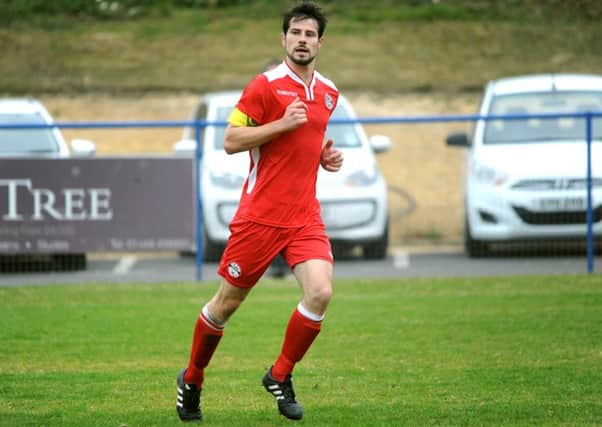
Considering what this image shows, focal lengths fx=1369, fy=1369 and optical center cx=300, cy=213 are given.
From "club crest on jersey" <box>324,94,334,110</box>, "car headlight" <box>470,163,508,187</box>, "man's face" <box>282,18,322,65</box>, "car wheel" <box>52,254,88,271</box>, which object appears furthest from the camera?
"car headlight" <box>470,163,508,187</box>

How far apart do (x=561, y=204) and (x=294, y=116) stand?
8.25 metres

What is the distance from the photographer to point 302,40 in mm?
7281

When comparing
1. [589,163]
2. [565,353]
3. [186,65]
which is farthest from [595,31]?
[565,353]

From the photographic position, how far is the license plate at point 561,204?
14.8 m

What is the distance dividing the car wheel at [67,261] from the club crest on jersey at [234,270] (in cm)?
806

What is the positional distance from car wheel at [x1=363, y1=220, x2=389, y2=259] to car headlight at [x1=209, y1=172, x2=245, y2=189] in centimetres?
169

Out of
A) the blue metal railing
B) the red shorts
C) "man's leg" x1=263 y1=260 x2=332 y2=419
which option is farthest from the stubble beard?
the blue metal railing

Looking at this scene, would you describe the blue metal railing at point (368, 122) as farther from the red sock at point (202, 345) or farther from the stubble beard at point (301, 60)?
the stubble beard at point (301, 60)

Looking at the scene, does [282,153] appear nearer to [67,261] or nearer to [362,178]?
[67,261]

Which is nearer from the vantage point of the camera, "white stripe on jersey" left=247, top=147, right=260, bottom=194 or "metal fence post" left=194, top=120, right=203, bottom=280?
"white stripe on jersey" left=247, top=147, right=260, bottom=194

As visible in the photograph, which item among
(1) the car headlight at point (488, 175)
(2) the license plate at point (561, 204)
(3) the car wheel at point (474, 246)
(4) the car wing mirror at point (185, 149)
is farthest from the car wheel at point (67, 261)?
(2) the license plate at point (561, 204)

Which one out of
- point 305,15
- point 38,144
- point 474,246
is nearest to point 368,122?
point 474,246

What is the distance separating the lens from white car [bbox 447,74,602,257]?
48.9 ft

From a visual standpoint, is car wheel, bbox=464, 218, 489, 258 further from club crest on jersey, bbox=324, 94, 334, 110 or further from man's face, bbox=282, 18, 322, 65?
man's face, bbox=282, 18, 322, 65
